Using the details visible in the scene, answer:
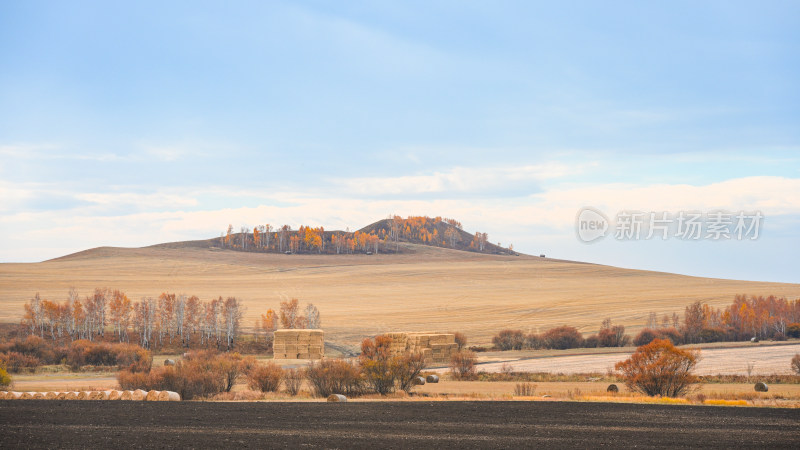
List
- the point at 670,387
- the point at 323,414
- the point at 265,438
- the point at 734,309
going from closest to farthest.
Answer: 1. the point at 265,438
2. the point at 323,414
3. the point at 670,387
4. the point at 734,309

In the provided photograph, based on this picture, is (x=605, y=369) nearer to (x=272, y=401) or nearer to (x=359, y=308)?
(x=272, y=401)

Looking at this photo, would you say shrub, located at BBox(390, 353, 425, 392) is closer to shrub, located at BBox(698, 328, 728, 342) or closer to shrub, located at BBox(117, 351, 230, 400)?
shrub, located at BBox(117, 351, 230, 400)

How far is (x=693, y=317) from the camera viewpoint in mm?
64688

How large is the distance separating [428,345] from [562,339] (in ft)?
48.7

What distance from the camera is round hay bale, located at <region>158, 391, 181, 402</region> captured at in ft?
75.8

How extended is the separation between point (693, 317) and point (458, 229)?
134 meters

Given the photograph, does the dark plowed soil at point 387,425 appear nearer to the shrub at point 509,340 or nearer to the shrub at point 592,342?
the shrub at point 509,340

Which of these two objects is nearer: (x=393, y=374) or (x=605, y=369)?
(x=393, y=374)

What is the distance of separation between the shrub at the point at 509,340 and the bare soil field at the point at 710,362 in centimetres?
607

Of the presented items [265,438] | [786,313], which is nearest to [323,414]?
[265,438]

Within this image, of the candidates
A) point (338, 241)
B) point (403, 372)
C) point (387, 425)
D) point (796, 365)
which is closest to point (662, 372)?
point (403, 372)

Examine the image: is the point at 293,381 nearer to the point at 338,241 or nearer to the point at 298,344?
the point at 298,344

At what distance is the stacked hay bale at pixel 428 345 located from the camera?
150ft

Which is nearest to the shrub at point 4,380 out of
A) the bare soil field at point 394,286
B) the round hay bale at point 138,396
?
the round hay bale at point 138,396
